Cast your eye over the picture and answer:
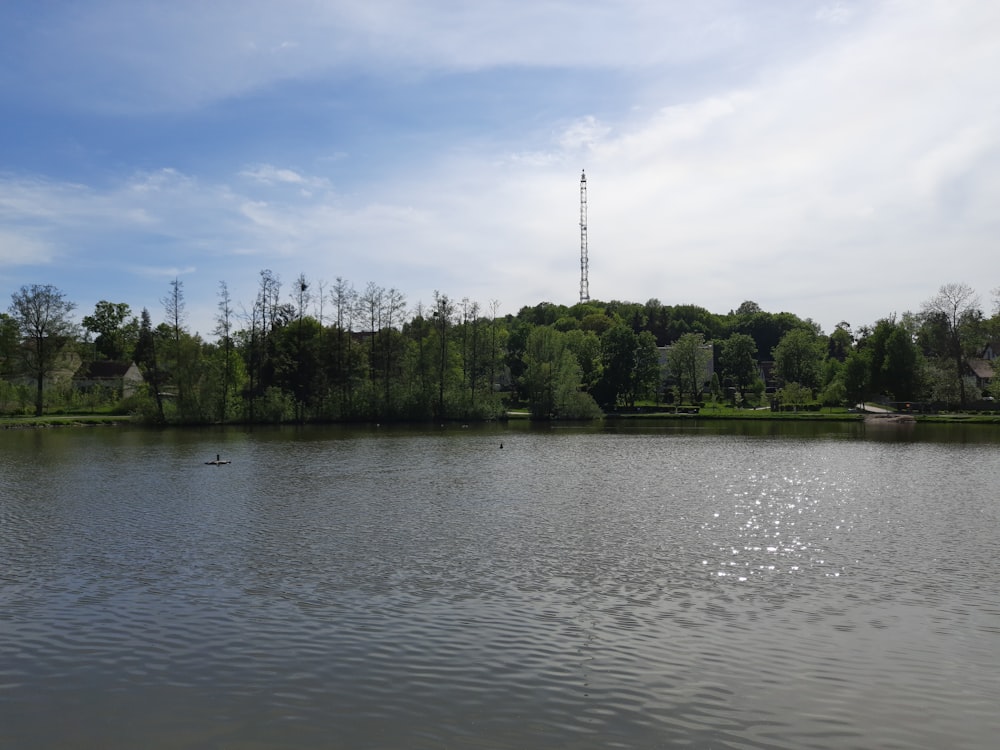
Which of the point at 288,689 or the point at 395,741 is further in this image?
the point at 288,689

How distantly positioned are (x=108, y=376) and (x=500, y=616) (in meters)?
109

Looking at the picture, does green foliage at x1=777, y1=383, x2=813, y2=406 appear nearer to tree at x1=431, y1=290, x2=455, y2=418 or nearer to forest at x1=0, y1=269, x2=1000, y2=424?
forest at x1=0, y1=269, x2=1000, y2=424

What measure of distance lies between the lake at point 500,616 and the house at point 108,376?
8025 cm

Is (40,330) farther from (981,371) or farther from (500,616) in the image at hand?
(981,371)

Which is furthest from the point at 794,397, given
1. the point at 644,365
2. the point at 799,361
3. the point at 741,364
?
the point at 741,364

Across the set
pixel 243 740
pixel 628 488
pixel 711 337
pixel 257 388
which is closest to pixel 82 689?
pixel 243 740

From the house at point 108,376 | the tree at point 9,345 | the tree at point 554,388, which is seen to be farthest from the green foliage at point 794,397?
the tree at point 9,345

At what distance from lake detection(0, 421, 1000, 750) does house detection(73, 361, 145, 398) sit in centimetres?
8025

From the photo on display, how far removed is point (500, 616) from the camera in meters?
13.3

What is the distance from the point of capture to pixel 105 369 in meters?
107

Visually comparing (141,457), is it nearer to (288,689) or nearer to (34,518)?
(34,518)

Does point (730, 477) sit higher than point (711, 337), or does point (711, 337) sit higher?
point (711, 337)

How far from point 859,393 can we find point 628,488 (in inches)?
2877

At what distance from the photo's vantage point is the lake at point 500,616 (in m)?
9.09
